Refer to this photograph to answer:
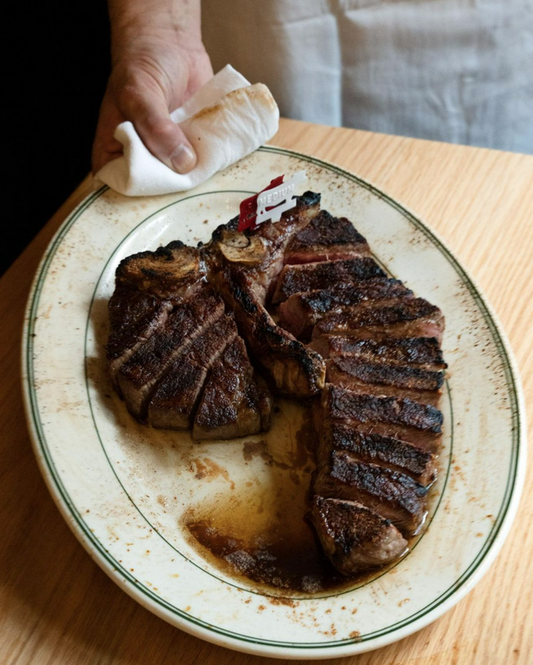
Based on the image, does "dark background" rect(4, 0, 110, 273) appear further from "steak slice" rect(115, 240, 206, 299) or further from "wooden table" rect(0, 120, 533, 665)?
"steak slice" rect(115, 240, 206, 299)

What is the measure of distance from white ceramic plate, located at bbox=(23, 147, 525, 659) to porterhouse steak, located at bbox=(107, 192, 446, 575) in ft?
0.32

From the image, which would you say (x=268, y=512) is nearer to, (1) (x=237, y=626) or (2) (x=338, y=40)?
(1) (x=237, y=626)

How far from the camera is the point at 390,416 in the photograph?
2.16 meters

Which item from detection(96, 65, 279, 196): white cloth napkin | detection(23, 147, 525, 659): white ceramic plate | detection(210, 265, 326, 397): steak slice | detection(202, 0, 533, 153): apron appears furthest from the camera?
detection(202, 0, 533, 153): apron

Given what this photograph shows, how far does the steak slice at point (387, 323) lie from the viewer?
2387 millimetres

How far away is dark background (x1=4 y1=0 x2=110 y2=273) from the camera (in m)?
3.36

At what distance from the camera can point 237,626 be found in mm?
1718

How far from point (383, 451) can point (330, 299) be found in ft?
2.18

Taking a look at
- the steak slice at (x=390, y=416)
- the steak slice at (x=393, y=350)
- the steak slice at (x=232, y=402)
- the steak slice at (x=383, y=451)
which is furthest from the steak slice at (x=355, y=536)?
the steak slice at (x=393, y=350)

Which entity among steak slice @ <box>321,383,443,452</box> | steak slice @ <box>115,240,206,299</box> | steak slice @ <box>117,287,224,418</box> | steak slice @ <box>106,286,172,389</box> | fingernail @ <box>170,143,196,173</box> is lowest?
steak slice @ <box>321,383,443,452</box>

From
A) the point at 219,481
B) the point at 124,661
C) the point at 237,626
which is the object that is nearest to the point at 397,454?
the point at 219,481

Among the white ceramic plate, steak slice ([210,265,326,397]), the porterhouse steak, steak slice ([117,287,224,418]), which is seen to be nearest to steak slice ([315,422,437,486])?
the porterhouse steak

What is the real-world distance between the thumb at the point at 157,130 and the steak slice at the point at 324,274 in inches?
27.9

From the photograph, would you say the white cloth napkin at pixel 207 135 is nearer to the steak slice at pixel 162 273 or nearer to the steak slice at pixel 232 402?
the steak slice at pixel 162 273
